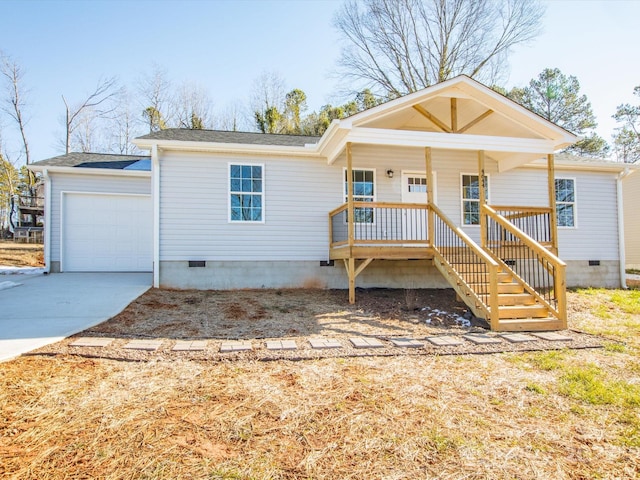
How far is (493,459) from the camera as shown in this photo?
227 centimetres

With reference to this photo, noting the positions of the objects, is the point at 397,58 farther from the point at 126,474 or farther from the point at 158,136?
the point at 126,474

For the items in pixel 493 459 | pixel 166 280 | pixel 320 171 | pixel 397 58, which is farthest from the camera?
pixel 397 58

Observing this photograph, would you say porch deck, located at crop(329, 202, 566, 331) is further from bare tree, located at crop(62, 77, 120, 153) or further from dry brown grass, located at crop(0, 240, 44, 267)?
bare tree, located at crop(62, 77, 120, 153)

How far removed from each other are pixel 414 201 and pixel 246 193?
4.10m

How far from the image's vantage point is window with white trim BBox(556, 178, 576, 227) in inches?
420

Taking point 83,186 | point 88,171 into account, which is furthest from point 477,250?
point 83,186

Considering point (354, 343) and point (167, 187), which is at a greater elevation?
point (167, 187)

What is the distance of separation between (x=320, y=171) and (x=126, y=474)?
26.0ft

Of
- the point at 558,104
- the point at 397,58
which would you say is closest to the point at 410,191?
the point at 397,58

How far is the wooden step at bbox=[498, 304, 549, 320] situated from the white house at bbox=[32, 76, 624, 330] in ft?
1.48

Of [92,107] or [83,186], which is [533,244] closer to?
[83,186]

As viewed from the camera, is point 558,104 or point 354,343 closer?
point 354,343

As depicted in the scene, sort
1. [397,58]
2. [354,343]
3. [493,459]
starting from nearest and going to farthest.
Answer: [493,459], [354,343], [397,58]

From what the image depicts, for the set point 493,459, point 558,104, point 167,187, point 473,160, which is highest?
point 558,104
